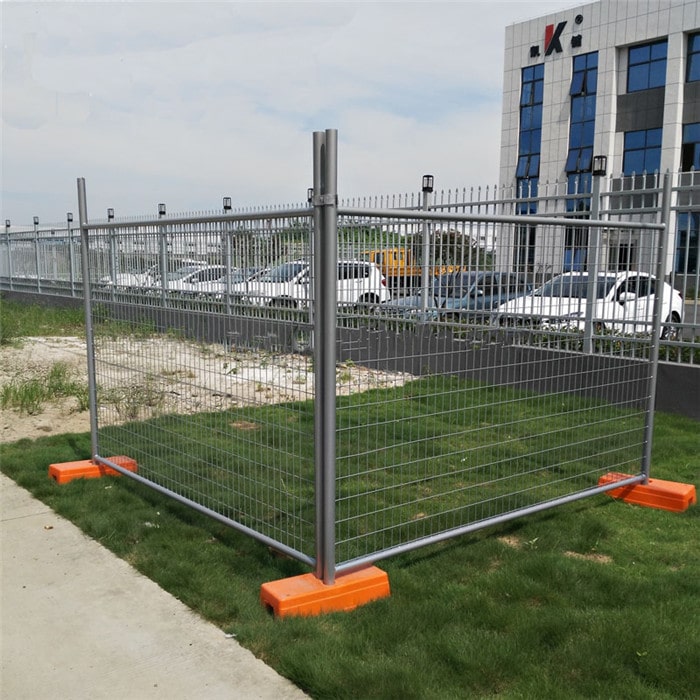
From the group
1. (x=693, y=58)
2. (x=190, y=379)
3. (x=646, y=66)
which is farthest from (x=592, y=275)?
(x=646, y=66)

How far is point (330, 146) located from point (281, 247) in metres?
0.61

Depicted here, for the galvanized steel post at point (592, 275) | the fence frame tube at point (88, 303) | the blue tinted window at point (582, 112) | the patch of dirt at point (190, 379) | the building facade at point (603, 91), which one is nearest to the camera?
the patch of dirt at point (190, 379)

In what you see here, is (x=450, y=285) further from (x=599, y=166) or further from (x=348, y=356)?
(x=599, y=166)

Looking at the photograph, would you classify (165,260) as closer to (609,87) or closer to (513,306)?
(513,306)

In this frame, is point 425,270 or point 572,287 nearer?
point 425,270

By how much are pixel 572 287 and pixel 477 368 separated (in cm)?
160

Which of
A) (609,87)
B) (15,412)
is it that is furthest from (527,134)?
(15,412)

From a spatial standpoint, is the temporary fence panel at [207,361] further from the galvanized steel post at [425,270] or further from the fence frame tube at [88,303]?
the galvanized steel post at [425,270]

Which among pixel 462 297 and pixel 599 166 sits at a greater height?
pixel 599 166

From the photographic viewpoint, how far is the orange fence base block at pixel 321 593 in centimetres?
324

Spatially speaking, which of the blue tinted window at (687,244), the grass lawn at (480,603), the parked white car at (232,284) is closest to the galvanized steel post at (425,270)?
the parked white car at (232,284)

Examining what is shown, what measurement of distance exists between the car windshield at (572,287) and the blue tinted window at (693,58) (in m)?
30.5

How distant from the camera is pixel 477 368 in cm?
402

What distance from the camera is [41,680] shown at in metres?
2.82
